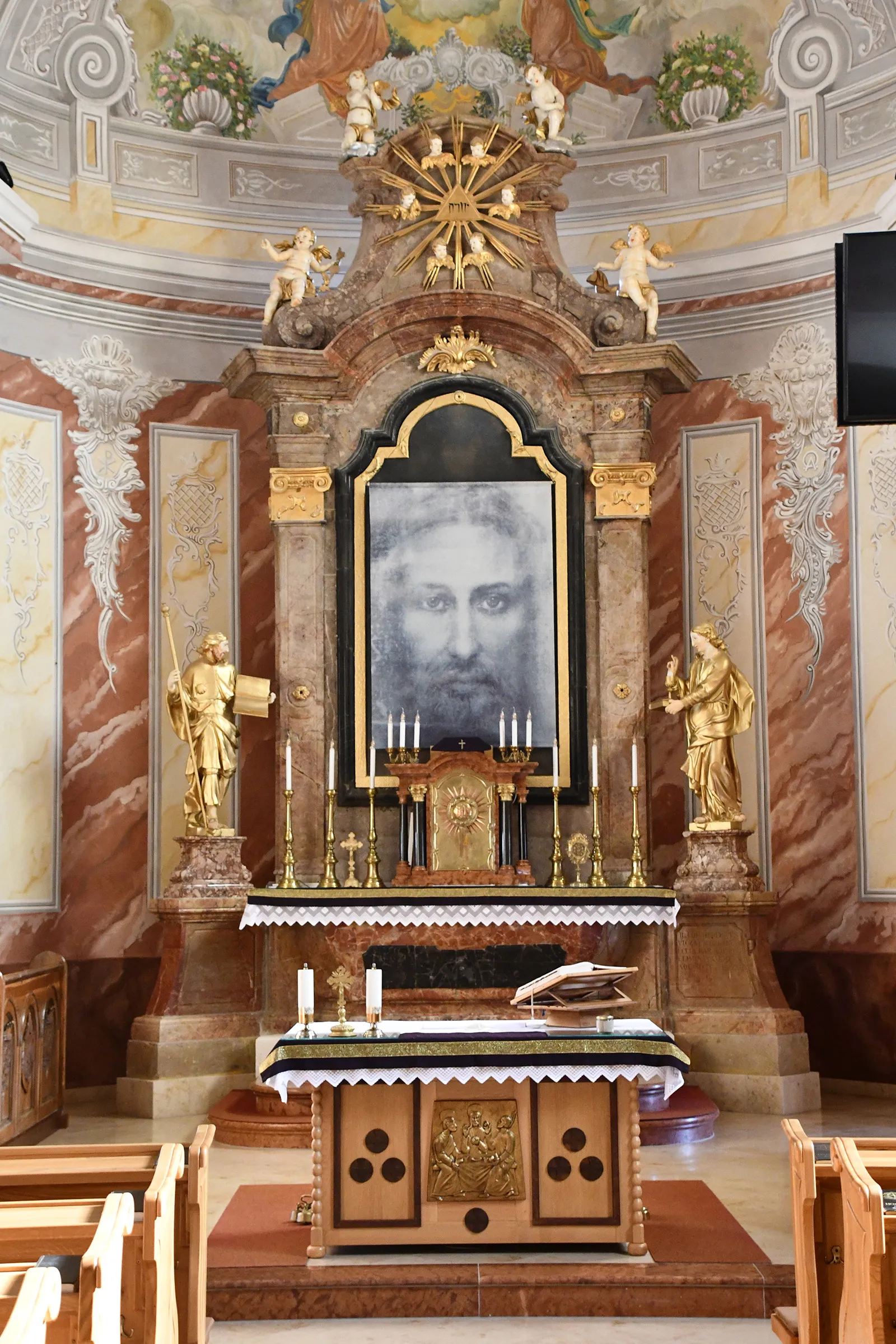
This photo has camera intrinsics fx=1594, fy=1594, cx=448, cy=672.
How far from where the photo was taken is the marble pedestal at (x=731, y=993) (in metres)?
10.3

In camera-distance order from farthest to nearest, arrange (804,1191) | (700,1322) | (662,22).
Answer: (662,22), (700,1322), (804,1191)

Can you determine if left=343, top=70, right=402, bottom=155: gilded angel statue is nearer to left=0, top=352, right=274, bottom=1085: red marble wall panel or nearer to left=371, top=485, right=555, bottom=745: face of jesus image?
left=0, top=352, right=274, bottom=1085: red marble wall panel

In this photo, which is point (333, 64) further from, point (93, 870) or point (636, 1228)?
point (636, 1228)

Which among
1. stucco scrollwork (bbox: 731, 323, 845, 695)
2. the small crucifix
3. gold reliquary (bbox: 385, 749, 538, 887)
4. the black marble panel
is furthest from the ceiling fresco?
the black marble panel

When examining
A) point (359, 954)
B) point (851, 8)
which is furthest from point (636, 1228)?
point (851, 8)

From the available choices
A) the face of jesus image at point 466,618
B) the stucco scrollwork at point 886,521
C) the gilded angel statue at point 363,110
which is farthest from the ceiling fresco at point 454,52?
the face of jesus image at point 466,618

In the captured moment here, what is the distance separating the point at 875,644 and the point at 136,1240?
27.8ft

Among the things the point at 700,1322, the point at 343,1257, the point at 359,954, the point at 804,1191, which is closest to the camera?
the point at 804,1191

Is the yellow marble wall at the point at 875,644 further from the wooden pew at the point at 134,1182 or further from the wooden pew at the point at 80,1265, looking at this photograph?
the wooden pew at the point at 80,1265

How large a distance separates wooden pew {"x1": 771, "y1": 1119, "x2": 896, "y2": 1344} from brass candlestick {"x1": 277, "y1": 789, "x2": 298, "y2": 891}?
5751mm

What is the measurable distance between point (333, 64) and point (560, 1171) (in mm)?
9489

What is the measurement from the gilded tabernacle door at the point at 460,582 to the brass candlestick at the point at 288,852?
1.57ft

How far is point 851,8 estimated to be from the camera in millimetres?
12039

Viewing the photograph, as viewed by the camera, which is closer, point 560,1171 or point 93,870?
point 560,1171
